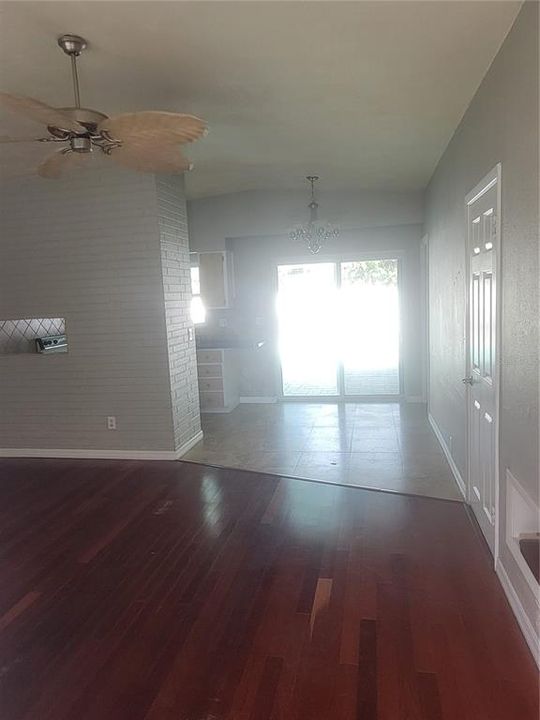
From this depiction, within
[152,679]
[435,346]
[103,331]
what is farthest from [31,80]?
[435,346]

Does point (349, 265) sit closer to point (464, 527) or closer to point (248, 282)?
point (248, 282)

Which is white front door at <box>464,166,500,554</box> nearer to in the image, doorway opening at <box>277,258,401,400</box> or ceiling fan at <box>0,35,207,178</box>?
ceiling fan at <box>0,35,207,178</box>

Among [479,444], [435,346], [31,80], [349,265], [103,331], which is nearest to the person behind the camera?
[31,80]

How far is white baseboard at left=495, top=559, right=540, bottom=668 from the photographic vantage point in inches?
76.3

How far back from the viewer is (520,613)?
2115mm

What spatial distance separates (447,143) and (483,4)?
2.02 metres

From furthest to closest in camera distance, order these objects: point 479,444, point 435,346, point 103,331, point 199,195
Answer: point 199,195, point 435,346, point 103,331, point 479,444

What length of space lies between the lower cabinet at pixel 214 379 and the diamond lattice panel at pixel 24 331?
1917 millimetres

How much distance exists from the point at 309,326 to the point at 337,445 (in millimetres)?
2320

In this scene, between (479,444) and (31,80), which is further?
(479,444)

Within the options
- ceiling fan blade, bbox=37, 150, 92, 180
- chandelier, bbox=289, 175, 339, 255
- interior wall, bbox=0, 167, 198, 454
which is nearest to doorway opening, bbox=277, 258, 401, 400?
chandelier, bbox=289, 175, 339, 255

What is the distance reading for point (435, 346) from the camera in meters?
4.88

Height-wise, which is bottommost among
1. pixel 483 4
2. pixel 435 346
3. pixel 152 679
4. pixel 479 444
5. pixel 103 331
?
pixel 152 679

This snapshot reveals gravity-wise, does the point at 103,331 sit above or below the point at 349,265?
below
